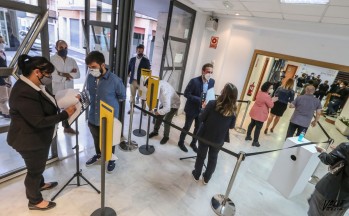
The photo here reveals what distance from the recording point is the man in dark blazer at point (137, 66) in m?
4.26

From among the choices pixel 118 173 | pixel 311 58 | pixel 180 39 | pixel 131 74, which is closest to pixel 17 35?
pixel 118 173

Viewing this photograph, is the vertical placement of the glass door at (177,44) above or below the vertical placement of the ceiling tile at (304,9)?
below

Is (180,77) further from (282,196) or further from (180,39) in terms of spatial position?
(282,196)

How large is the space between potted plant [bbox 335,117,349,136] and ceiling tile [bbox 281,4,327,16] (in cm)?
463

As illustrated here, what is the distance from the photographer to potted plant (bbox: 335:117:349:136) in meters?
5.89

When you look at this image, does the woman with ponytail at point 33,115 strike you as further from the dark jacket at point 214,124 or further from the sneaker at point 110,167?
the dark jacket at point 214,124

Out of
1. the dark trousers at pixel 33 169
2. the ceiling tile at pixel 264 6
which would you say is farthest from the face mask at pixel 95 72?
the ceiling tile at pixel 264 6

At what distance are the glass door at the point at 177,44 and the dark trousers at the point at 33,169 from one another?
2760 mm

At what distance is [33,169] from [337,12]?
437 cm

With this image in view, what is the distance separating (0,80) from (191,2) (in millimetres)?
3540

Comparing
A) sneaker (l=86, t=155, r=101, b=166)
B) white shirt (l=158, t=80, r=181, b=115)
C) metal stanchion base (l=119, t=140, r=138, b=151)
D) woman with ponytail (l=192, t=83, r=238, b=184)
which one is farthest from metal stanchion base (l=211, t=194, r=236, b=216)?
sneaker (l=86, t=155, r=101, b=166)

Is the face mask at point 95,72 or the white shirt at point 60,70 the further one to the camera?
the white shirt at point 60,70

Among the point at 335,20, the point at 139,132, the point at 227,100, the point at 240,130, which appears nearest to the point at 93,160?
the point at 139,132

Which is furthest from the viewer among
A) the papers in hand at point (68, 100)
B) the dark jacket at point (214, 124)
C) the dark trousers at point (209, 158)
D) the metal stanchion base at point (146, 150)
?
the metal stanchion base at point (146, 150)
